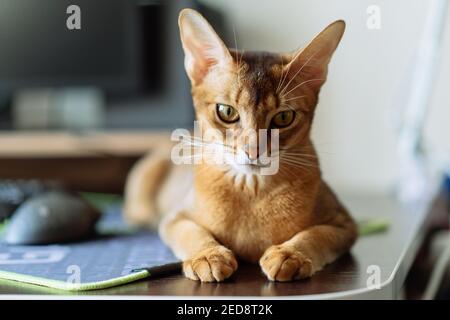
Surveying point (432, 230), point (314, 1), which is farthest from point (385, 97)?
point (314, 1)

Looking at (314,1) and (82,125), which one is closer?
(314,1)

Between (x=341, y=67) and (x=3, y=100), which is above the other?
(x=341, y=67)

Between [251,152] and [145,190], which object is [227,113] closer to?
[251,152]

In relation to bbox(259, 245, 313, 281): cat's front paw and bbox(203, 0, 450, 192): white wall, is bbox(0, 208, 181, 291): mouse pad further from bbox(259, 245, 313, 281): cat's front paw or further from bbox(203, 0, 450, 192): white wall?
bbox(203, 0, 450, 192): white wall

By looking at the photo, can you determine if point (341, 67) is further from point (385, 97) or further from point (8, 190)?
point (8, 190)

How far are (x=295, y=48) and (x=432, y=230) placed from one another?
82 cm

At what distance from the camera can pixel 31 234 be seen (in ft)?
3.51

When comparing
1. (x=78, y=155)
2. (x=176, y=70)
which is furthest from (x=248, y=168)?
(x=78, y=155)

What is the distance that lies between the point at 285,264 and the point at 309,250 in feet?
0.21

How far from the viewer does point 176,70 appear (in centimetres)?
156

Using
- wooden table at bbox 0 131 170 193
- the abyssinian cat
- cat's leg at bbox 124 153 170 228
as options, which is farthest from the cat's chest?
wooden table at bbox 0 131 170 193

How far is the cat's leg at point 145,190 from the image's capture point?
137cm

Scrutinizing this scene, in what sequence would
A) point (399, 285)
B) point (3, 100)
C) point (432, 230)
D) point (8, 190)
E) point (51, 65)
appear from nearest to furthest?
point (399, 285)
point (8, 190)
point (432, 230)
point (51, 65)
point (3, 100)
